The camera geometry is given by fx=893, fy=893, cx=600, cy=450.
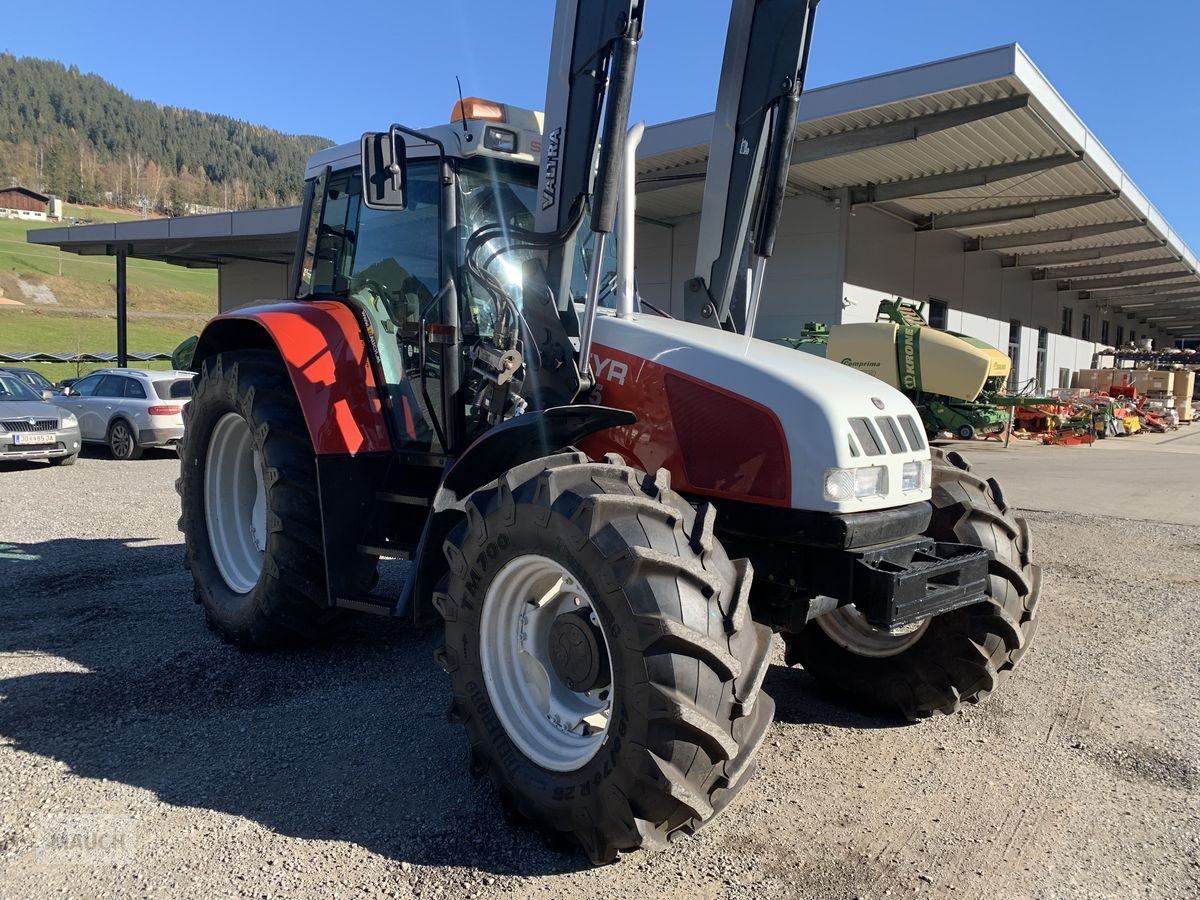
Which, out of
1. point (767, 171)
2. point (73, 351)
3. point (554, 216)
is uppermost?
point (767, 171)

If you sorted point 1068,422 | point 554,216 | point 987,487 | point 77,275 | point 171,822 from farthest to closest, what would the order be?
point 77,275 → point 1068,422 → point 987,487 → point 554,216 → point 171,822

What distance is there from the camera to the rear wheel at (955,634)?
149 inches

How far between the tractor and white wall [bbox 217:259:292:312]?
28447 millimetres

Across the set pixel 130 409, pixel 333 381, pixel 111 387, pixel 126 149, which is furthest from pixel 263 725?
pixel 126 149

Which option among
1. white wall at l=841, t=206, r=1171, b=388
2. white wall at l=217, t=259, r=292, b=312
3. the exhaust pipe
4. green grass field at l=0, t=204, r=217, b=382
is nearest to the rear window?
the exhaust pipe

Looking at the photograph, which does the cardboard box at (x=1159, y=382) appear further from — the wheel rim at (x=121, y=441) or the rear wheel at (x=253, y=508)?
the rear wheel at (x=253, y=508)

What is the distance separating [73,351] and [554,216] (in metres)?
44.3

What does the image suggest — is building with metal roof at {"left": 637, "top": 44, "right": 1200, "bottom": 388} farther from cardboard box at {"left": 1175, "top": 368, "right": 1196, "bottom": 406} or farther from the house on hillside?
the house on hillside

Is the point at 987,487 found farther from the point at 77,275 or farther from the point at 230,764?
the point at 77,275

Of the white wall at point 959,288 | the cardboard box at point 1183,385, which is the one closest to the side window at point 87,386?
the white wall at point 959,288

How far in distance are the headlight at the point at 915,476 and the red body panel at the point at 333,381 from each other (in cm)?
249

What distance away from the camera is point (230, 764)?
11.4ft

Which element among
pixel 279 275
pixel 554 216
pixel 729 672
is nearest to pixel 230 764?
pixel 729 672

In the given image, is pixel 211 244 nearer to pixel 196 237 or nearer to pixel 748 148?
pixel 196 237
